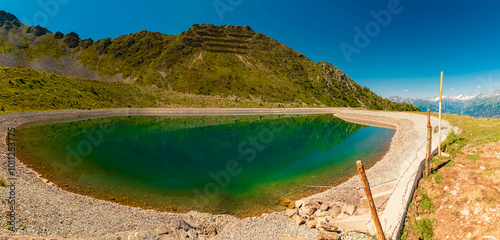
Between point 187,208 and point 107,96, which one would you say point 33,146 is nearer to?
point 187,208

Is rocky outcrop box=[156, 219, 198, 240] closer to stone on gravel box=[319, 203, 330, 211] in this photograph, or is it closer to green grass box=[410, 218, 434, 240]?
stone on gravel box=[319, 203, 330, 211]

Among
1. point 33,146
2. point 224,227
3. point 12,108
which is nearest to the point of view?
point 224,227

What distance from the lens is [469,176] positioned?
11.2m

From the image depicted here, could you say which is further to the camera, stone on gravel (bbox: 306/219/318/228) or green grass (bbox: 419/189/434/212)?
stone on gravel (bbox: 306/219/318/228)

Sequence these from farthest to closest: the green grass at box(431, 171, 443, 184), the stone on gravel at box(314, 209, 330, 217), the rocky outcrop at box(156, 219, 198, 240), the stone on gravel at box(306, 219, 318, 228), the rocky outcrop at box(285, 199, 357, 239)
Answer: the stone on gravel at box(314, 209, 330, 217), the stone on gravel at box(306, 219, 318, 228), the green grass at box(431, 171, 443, 184), the rocky outcrop at box(285, 199, 357, 239), the rocky outcrop at box(156, 219, 198, 240)

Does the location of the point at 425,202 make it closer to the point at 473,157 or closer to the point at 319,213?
the point at 319,213

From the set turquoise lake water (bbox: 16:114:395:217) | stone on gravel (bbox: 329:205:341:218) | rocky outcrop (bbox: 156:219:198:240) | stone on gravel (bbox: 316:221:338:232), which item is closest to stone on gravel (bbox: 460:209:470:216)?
stone on gravel (bbox: 316:221:338:232)

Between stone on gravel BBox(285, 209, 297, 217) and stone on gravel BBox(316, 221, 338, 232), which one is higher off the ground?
stone on gravel BBox(316, 221, 338, 232)

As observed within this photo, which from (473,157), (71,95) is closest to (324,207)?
(473,157)

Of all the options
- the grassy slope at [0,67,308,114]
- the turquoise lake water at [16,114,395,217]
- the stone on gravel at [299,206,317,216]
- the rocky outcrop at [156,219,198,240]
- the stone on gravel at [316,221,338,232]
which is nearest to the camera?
the rocky outcrop at [156,219,198,240]

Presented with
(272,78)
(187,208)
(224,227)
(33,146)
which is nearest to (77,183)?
(187,208)

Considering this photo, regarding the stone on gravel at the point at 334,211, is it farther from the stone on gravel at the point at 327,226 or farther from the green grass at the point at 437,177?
the green grass at the point at 437,177

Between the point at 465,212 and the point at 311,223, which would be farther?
the point at 311,223

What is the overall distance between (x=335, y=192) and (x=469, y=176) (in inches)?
311
